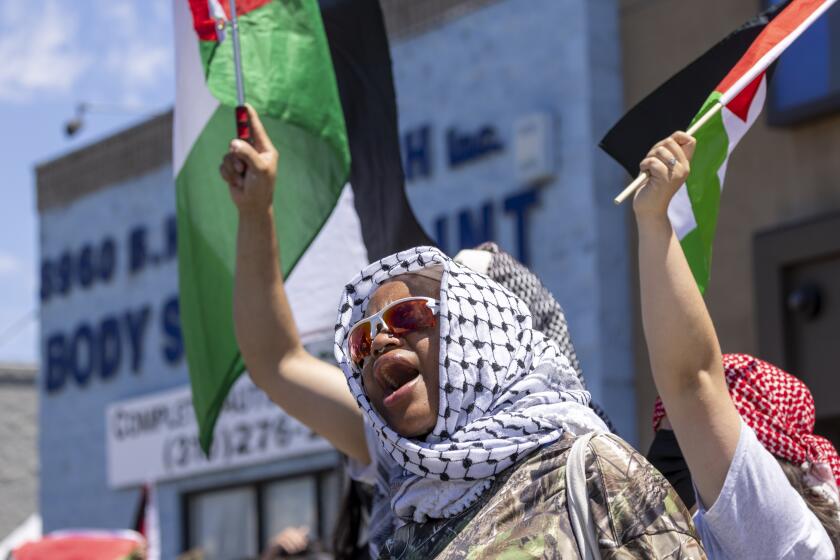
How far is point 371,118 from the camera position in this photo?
17.0 ft

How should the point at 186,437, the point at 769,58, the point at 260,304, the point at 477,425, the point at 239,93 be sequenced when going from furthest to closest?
the point at 186,437 < the point at 239,93 < the point at 260,304 < the point at 769,58 < the point at 477,425

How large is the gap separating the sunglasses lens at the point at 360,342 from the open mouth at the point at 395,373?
0.08 metres

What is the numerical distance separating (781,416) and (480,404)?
26.1 inches

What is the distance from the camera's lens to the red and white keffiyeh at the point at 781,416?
10.1 ft

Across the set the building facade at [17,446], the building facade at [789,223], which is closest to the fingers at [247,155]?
the building facade at [789,223]

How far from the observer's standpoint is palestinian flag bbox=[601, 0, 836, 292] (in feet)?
12.5

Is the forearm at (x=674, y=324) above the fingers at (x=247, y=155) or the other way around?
the other way around

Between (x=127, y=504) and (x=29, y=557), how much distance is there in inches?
349

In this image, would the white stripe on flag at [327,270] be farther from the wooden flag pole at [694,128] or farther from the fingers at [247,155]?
the wooden flag pole at [694,128]

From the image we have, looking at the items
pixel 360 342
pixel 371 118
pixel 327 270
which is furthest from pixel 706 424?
pixel 371 118

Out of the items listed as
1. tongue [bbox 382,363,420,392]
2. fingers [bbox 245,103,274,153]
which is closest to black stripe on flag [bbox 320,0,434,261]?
fingers [bbox 245,103,274,153]

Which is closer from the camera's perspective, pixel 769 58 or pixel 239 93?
pixel 769 58

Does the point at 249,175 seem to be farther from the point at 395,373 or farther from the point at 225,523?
the point at 225,523

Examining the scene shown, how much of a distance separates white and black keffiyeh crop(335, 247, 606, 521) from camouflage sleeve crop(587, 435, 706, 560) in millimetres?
148
